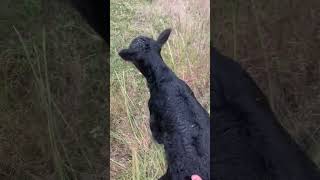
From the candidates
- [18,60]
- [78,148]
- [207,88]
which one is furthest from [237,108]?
[18,60]

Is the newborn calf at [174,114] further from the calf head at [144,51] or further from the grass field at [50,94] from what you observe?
the grass field at [50,94]

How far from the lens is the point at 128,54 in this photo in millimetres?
1411

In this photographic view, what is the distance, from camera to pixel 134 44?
1410 millimetres

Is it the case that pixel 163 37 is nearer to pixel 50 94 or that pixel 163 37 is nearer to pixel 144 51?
pixel 144 51

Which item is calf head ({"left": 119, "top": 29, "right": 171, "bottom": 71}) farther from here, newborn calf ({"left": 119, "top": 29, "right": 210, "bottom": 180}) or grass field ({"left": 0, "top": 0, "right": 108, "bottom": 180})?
grass field ({"left": 0, "top": 0, "right": 108, "bottom": 180})

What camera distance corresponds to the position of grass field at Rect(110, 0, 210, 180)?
1.39 meters

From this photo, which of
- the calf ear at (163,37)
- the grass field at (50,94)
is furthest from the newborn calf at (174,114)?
the grass field at (50,94)

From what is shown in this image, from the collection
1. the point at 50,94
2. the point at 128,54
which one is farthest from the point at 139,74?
the point at 50,94

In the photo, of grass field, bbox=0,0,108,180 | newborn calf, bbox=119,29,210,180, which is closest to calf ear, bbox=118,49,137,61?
newborn calf, bbox=119,29,210,180

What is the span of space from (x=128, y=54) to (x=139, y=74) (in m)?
0.05

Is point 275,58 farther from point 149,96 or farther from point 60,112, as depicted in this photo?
point 60,112

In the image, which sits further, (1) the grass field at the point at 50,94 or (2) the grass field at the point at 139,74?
(1) the grass field at the point at 50,94

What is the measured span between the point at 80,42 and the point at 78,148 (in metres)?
0.24

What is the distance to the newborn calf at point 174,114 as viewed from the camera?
4.52 feet
